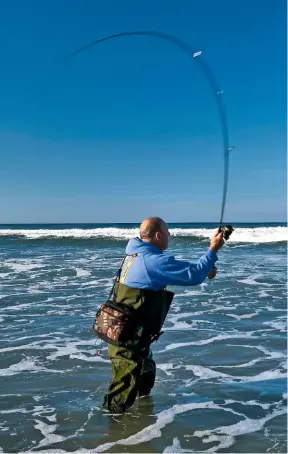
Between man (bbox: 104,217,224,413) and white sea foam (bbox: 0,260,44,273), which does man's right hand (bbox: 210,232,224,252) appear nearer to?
man (bbox: 104,217,224,413)

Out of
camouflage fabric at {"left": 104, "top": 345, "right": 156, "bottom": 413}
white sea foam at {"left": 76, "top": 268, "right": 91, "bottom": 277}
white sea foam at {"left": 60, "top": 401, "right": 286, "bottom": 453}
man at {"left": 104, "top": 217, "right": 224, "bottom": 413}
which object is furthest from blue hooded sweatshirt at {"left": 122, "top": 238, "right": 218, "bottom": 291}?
white sea foam at {"left": 76, "top": 268, "right": 91, "bottom": 277}

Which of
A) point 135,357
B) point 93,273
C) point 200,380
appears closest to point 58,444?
point 135,357

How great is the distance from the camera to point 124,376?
3.79 metres

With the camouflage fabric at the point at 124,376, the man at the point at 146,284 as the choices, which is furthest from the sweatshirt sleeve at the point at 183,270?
the camouflage fabric at the point at 124,376

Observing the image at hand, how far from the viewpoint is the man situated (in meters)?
3.53

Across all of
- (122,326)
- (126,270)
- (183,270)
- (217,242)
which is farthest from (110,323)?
(217,242)

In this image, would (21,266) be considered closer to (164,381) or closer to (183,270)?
(164,381)

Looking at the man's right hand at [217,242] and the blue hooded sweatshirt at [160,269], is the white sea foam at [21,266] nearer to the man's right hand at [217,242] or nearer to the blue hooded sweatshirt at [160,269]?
the blue hooded sweatshirt at [160,269]

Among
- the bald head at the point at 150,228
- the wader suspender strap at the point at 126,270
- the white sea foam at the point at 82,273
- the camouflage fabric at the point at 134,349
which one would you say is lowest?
the white sea foam at the point at 82,273

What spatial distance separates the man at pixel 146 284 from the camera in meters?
3.53

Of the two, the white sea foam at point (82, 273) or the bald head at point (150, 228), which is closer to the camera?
the bald head at point (150, 228)

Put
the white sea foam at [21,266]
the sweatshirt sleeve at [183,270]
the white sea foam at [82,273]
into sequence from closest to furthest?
1. the sweatshirt sleeve at [183,270]
2. the white sea foam at [82,273]
3. the white sea foam at [21,266]

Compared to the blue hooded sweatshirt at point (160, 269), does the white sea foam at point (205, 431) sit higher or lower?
lower

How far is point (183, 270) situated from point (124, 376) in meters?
1.00
